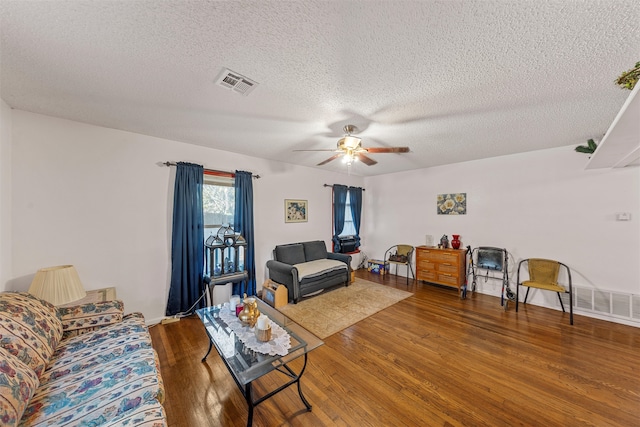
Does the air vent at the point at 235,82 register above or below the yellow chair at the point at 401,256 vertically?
above

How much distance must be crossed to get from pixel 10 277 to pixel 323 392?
3.17 metres

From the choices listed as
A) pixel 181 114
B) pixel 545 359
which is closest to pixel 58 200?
pixel 181 114

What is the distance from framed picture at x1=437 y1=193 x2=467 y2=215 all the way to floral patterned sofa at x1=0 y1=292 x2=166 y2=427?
5.02 meters

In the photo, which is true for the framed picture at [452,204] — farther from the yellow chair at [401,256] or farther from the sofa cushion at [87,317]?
the sofa cushion at [87,317]

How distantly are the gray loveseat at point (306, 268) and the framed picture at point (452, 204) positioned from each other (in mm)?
2282

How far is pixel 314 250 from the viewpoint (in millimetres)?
4680

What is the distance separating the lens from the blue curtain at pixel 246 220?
12.1 feet

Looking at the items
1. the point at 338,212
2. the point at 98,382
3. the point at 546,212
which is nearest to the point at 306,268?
the point at 338,212

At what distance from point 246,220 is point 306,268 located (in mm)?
1361

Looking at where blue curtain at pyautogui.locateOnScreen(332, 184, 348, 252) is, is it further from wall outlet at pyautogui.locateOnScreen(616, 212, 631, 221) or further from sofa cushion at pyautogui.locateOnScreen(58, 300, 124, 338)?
wall outlet at pyautogui.locateOnScreen(616, 212, 631, 221)

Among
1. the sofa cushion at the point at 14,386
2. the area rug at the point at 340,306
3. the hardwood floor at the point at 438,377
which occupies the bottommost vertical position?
the hardwood floor at the point at 438,377

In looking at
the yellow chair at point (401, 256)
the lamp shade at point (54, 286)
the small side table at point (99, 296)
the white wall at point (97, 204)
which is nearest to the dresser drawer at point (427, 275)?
the yellow chair at point (401, 256)

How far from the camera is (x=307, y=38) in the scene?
4.40ft

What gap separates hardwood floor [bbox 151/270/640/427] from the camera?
5.33ft
